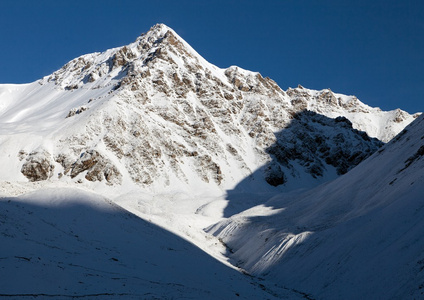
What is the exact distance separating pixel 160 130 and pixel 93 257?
109124 millimetres

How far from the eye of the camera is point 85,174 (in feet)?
338

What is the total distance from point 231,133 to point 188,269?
12648 centimetres

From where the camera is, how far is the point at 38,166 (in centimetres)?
10025

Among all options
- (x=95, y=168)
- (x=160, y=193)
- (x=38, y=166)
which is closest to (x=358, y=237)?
Result: (x=160, y=193)

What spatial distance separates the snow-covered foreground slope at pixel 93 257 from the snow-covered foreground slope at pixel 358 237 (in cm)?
454

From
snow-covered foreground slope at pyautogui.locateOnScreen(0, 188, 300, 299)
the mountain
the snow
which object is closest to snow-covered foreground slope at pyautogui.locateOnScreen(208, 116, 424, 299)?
the snow

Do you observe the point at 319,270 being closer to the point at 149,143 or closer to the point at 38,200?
the point at 38,200

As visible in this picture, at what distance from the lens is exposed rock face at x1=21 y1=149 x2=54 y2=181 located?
98688 mm

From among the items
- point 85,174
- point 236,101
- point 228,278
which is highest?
point 236,101

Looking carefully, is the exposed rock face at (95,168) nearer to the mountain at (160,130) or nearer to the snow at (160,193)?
the mountain at (160,130)

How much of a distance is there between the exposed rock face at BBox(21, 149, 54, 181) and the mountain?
0.28 meters

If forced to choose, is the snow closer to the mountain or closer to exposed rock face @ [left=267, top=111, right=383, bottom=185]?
the mountain

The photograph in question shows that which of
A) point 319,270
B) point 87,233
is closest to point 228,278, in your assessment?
point 319,270

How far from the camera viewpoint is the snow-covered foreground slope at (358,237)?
22.0 m
